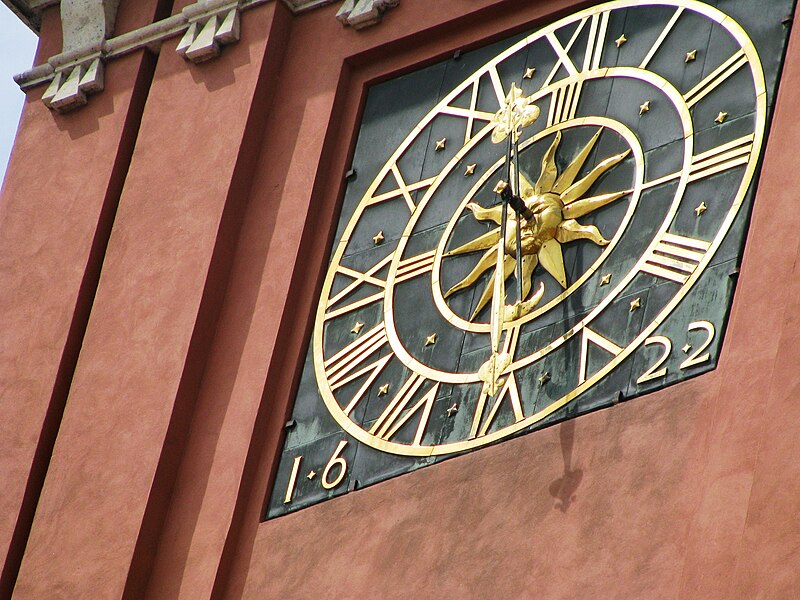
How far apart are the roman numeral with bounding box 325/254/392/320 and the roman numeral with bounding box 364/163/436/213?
12.8 inches

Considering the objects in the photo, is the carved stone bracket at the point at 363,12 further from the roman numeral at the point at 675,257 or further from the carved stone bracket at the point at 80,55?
the roman numeral at the point at 675,257

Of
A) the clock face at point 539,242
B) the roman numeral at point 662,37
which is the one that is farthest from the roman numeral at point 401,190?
the roman numeral at point 662,37

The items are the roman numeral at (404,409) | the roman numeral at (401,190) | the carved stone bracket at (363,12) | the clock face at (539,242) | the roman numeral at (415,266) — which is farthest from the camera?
the carved stone bracket at (363,12)

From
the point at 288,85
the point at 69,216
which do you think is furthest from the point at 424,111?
the point at 69,216

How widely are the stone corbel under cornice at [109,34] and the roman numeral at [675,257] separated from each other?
2617 millimetres

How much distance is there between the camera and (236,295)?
1307 cm

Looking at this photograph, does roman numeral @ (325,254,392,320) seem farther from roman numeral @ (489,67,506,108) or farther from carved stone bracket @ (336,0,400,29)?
carved stone bracket @ (336,0,400,29)

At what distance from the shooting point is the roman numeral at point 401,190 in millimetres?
12820

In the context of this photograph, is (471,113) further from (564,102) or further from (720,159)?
(720,159)

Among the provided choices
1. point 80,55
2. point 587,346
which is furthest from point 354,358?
point 80,55

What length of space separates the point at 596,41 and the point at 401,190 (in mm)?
1190

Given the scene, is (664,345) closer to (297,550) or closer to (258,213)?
(297,550)

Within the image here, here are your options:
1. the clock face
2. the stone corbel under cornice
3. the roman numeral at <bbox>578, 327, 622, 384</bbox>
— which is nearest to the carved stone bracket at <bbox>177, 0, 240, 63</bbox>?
the stone corbel under cornice

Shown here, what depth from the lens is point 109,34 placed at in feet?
47.9
